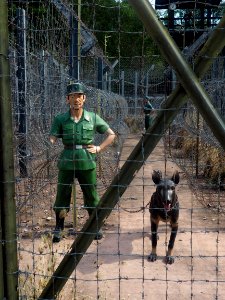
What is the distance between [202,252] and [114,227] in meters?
1.38

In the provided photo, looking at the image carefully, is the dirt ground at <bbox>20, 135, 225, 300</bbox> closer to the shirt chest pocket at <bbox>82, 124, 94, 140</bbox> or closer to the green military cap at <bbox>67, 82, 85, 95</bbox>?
the shirt chest pocket at <bbox>82, 124, 94, 140</bbox>

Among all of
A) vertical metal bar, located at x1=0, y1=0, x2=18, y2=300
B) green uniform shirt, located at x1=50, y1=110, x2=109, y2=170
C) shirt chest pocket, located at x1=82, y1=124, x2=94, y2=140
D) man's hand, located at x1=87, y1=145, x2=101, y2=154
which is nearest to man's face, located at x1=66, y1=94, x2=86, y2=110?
green uniform shirt, located at x1=50, y1=110, x2=109, y2=170

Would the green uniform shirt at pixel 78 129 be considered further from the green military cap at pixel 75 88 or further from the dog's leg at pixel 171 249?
the dog's leg at pixel 171 249

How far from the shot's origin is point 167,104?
215cm

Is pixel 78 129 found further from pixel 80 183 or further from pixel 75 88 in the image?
pixel 80 183

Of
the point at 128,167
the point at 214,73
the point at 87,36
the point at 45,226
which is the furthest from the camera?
the point at 214,73

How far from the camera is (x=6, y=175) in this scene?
2389 mm

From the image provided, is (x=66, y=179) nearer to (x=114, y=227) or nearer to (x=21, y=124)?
(x=114, y=227)

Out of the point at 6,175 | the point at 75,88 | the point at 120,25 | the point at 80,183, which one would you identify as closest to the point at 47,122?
the point at 80,183

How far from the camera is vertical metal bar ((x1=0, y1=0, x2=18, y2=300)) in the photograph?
2295 mm

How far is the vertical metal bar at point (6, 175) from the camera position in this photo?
229 centimetres

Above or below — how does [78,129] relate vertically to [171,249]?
above

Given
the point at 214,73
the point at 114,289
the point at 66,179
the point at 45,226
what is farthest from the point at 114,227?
the point at 214,73

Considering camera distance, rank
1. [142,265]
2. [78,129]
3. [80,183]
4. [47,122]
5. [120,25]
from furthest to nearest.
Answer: [47,122], [80,183], [78,129], [142,265], [120,25]
